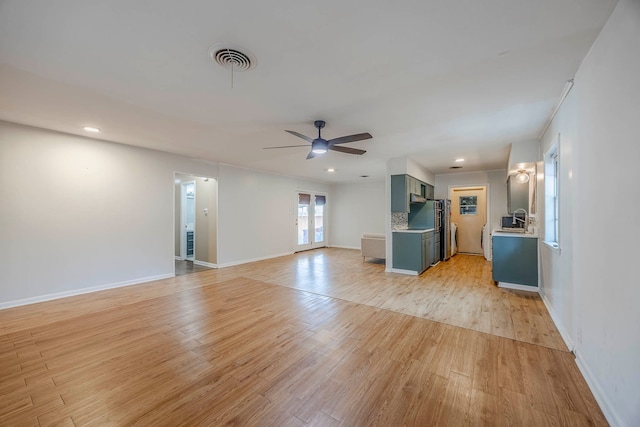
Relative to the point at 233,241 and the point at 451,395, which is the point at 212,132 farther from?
the point at 451,395

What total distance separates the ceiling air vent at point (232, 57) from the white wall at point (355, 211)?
7.29 metres

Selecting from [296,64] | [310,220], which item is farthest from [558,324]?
[310,220]

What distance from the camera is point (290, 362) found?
220 centimetres

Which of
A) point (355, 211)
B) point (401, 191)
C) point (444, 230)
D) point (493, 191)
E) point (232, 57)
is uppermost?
point (232, 57)

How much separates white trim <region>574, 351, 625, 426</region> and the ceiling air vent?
134 inches

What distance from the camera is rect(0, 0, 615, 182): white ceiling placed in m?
1.54

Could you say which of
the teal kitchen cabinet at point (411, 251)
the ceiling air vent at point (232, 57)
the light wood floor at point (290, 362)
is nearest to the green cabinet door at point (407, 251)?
the teal kitchen cabinet at point (411, 251)

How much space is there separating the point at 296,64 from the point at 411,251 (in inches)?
175

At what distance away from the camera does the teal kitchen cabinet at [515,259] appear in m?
4.05

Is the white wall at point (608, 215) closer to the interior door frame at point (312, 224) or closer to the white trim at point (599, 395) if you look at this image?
the white trim at point (599, 395)

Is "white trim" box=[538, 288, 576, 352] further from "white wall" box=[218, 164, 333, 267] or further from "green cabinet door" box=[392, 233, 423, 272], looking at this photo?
Result: "white wall" box=[218, 164, 333, 267]

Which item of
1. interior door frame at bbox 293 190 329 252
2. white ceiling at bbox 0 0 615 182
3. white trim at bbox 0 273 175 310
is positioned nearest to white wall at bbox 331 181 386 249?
interior door frame at bbox 293 190 329 252

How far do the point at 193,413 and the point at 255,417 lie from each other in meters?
0.42

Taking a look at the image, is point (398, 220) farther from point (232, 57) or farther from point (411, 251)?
point (232, 57)
